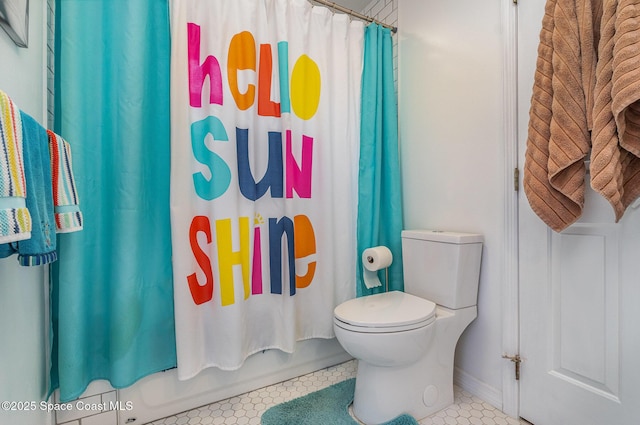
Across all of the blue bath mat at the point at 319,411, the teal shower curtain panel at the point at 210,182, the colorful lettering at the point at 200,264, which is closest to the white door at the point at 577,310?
the blue bath mat at the point at 319,411

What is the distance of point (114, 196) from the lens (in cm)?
117

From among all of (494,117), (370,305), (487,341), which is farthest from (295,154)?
(487,341)

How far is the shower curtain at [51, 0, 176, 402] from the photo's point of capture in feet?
3.54

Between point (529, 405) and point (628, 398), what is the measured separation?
0.34m

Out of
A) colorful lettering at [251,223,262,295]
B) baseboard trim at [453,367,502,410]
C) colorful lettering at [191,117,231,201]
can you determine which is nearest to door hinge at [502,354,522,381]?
baseboard trim at [453,367,502,410]

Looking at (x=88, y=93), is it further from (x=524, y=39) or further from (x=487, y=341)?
(x=487, y=341)

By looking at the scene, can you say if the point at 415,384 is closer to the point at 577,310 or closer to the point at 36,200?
the point at 577,310

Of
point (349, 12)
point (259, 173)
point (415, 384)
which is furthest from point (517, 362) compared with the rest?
point (349, 12)

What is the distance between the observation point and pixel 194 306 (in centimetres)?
126

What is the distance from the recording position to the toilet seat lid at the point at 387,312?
3.69ft

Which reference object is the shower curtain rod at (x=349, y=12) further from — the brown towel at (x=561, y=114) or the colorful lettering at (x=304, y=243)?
the colorful lettering at (x=304, y=243)

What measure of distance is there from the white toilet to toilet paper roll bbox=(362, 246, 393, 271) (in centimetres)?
15

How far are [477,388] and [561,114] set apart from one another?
3.96 feet

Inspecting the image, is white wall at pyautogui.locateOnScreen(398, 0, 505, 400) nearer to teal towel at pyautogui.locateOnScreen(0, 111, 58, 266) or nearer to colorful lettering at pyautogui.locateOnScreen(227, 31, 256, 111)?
colorful lettering at pyautogui.locateOnScreen(227, 31, 256, 111)
